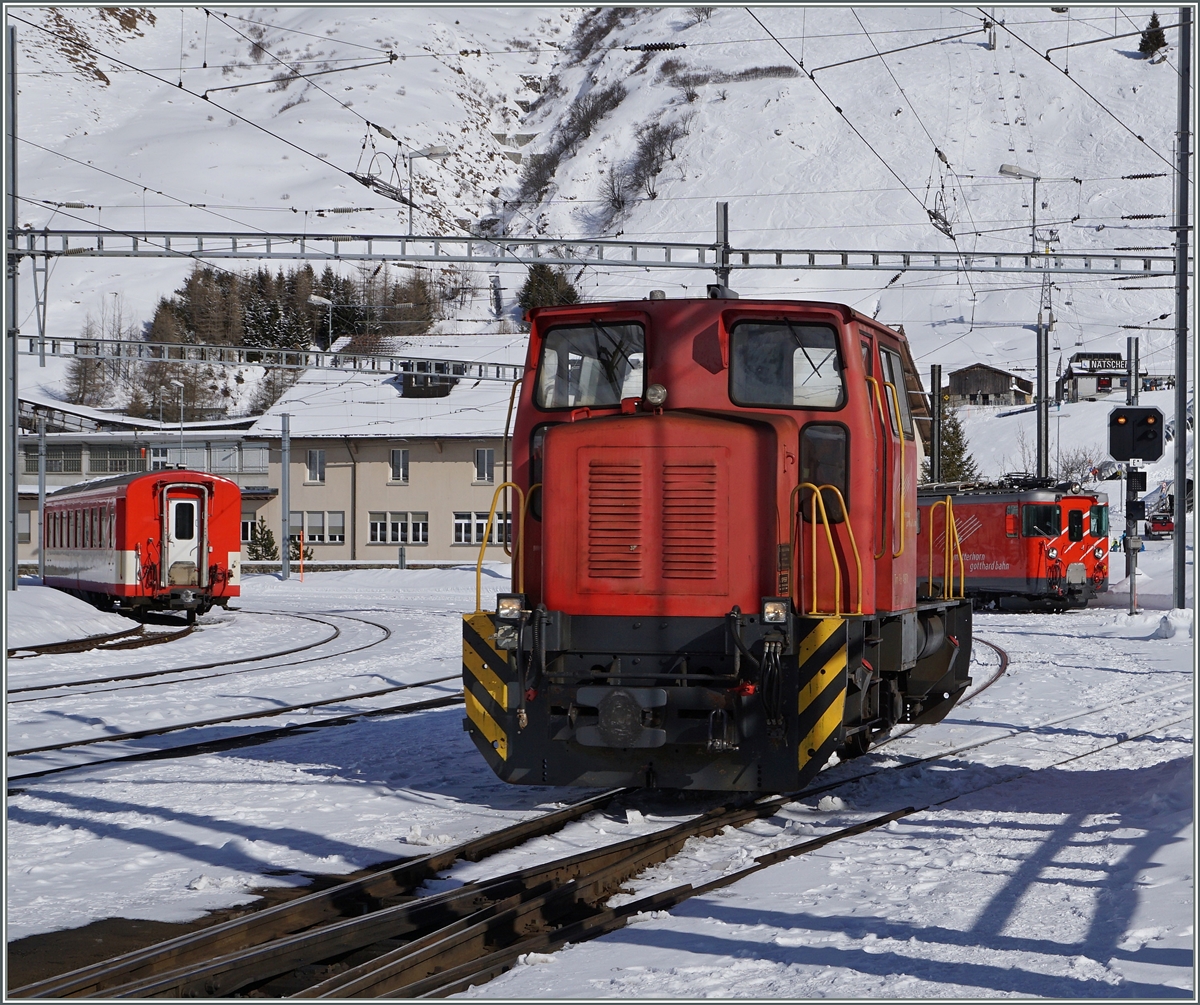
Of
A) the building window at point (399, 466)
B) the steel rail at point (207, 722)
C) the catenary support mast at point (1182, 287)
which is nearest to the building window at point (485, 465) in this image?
the building window at point (399, 466)

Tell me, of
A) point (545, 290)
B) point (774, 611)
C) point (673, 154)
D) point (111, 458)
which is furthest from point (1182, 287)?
point (673, 154)

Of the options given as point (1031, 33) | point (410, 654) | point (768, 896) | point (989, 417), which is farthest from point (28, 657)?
point (1031, 33)

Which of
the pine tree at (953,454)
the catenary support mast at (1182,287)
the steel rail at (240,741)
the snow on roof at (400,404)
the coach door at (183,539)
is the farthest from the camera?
the snow on roof at (400,404)

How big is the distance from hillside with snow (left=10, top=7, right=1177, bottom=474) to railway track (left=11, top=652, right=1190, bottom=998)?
10821 centimetres

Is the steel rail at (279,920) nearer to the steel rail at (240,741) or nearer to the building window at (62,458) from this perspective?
the steel rail at (240,741)

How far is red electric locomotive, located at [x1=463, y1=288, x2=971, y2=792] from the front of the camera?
7.67 metres

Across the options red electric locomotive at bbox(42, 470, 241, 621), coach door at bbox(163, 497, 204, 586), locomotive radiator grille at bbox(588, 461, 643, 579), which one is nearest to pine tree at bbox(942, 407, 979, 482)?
red electric locomotive at bbox(42, 470, 241, 621)

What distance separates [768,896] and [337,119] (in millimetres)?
187143

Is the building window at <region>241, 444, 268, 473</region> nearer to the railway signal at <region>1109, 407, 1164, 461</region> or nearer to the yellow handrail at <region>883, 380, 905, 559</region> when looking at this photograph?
the railway signal at <region>1109, 407, 1164, 461</region>

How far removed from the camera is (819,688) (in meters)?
7.69

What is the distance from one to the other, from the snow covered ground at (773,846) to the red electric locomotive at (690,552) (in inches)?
26.6

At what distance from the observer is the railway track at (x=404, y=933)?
496 cm

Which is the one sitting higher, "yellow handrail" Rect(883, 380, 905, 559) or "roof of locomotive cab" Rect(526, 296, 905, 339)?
"roof of locomotive cab" Rect(526, 296, 905, 339)

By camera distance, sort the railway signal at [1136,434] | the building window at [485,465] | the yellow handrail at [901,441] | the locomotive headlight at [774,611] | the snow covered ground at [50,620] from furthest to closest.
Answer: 1. the building window at [485,465]
2. the snow covered ground at [50,620]
3. the railway signal at [1136,434]
4. the yellow handrail at [901,441]
5. the locomotive headlight at [774,611]
